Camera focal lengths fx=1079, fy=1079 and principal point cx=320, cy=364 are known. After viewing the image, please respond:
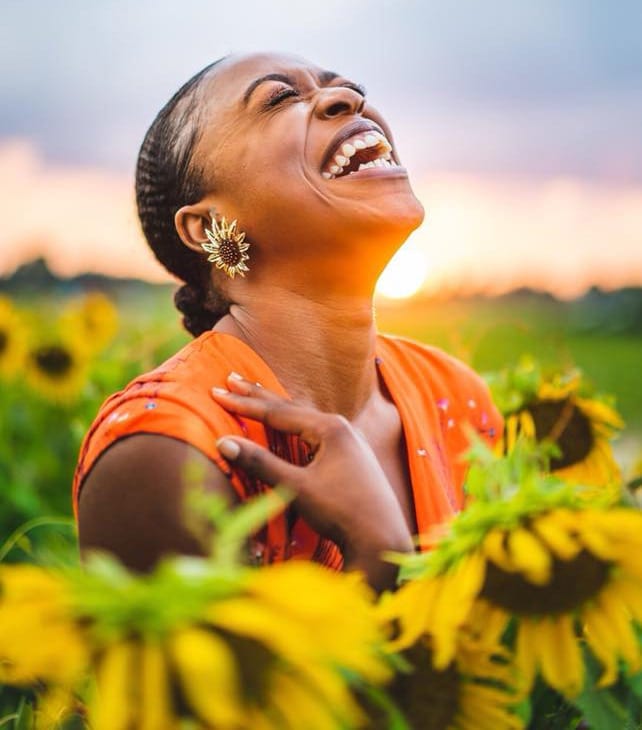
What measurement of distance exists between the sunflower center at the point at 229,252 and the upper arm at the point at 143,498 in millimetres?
504

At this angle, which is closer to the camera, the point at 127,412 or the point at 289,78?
the point at 127,412

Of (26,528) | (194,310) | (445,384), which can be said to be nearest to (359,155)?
(194,310)

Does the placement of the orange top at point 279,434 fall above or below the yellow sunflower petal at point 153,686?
below

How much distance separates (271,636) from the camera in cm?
84

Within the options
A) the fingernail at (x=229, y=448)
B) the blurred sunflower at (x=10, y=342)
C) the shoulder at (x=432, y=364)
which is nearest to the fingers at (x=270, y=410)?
the fingernail at (x=229, y=448)

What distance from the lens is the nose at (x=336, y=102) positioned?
2.09 m

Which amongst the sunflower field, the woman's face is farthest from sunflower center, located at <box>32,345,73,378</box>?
the sunflower field

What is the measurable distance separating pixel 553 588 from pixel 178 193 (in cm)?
136

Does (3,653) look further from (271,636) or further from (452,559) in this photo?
(452,559)

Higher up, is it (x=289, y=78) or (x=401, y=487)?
(x=289, y=78)

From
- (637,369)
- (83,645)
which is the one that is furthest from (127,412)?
(637,369)

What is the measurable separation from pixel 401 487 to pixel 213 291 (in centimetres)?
57

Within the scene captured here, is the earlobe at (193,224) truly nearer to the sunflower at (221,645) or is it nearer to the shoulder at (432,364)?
the shoulder at (432,364)

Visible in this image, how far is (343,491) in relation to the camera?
1.58 m
